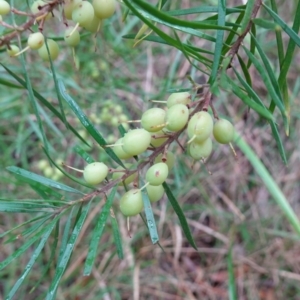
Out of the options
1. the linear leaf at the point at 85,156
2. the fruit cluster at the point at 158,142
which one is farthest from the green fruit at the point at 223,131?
the linear leaf at the point at 85,156

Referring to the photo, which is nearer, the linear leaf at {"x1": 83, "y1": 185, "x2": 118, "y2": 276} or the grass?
the linear leaf at {"x1": 83, "y1": 185, "x2": 118, "y2": 276}

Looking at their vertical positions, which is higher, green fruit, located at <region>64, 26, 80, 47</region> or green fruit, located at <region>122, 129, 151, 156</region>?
green fruit, located at <region>64, 26, 80, 47</region>

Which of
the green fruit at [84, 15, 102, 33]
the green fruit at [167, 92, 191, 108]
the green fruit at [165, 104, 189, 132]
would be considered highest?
the green fruit at [84, 15, 102, 33]

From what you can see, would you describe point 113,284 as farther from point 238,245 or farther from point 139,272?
point 238,245

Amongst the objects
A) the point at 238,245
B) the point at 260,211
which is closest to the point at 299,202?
the point at 260,211

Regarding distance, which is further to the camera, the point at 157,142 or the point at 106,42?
the point at 106,42

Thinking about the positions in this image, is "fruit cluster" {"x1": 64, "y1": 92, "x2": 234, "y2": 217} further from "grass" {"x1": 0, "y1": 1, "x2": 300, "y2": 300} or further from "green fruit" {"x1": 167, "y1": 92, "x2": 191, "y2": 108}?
"grass" {"x1": 0, "y1": 1, "x2": 300, "y2": 300}

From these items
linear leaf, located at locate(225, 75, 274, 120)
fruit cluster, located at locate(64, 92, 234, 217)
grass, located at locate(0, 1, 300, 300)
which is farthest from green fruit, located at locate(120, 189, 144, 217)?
grass, located at locate(0, 1, 300, 300)

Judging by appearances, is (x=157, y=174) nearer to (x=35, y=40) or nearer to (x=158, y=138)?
(x=158, y=138)
